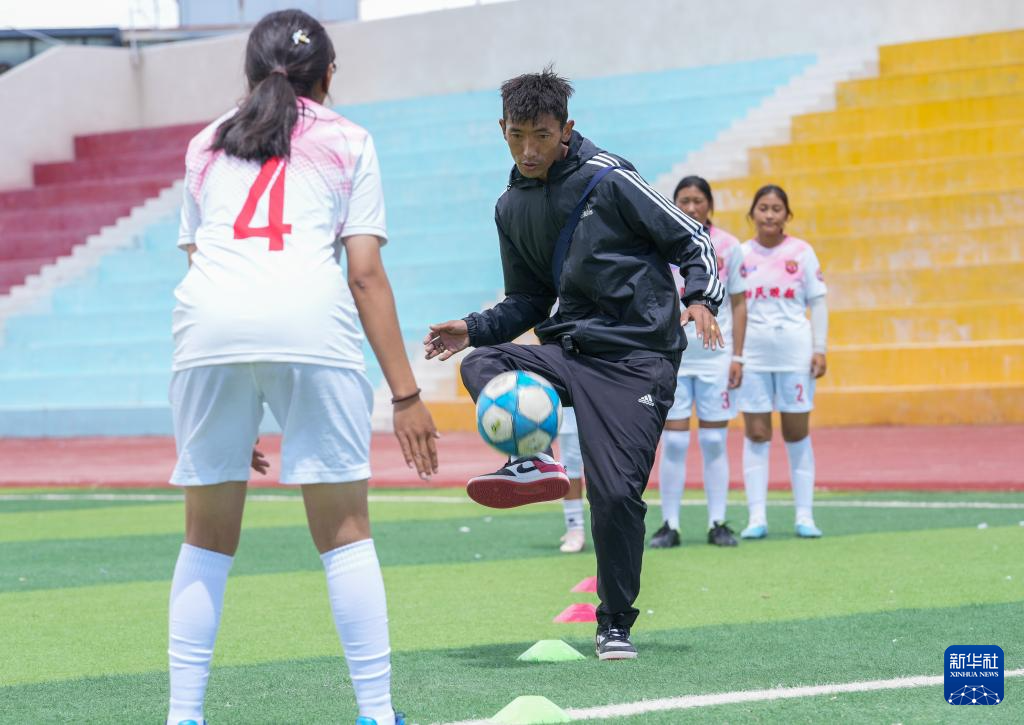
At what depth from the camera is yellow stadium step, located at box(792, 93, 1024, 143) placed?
20625 mm

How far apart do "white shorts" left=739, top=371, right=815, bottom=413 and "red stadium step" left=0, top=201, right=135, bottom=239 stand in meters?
18.4

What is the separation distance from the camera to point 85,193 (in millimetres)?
27438

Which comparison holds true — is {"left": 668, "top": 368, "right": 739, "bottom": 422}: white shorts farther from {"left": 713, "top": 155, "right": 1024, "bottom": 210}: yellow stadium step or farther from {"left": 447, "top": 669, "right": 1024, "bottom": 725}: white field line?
{"left": 713, "top": 155, "right": 1024, "bottom": 210}: yellow stadium step

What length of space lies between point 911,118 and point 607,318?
16.5 metres

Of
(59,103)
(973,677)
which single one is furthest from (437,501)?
(59,103)

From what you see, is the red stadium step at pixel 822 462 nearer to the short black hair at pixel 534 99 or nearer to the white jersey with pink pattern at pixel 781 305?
the white jersey with pink pattern at pixel 781 305

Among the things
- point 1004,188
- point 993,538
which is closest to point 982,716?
point 993,538

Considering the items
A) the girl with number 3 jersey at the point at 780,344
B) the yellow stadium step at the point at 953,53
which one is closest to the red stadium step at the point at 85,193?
the yellow stadium step at the point at 953,53

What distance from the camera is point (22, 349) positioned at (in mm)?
23531

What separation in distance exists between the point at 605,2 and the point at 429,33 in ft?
11.3

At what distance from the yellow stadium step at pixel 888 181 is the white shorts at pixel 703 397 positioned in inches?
421

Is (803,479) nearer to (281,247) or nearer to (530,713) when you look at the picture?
(530,713)

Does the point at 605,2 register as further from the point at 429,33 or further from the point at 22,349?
the point at 22,349

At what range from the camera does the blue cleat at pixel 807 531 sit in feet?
31.6
